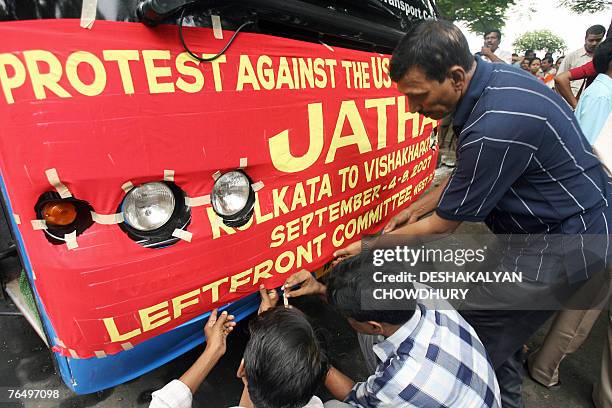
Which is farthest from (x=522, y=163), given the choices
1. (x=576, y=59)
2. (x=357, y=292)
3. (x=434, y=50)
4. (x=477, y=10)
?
(x=477, y=10)

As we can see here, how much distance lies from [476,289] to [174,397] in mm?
1323

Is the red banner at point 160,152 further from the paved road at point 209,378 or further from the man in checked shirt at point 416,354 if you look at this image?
the paved road at point 209,378

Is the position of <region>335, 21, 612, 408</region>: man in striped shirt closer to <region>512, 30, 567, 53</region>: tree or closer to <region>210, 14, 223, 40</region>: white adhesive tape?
<region>210, 14, 223, 40</region>: white adhesive tape

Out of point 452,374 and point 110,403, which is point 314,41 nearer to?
point 452,374

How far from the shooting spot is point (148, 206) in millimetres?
1168

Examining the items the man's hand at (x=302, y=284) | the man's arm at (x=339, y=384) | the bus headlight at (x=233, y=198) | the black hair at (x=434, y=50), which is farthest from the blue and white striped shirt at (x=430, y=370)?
the black hair at (x=434, y=50)

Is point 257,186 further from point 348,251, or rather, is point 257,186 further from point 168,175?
point 348,251

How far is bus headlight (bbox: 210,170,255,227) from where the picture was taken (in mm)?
1305

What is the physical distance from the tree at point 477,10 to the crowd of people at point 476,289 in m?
15.6

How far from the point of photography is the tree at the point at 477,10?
16.3 m

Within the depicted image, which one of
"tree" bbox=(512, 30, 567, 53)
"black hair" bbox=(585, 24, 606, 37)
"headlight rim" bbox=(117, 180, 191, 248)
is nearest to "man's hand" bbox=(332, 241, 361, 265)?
"headlight rim" bbox=(117, 180, 191, 248)

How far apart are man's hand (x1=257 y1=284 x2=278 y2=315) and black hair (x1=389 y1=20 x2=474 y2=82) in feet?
3.25

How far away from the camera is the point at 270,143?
1414 mm

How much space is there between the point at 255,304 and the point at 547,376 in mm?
1765
